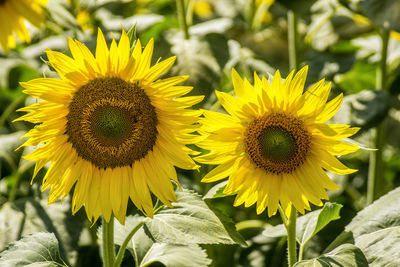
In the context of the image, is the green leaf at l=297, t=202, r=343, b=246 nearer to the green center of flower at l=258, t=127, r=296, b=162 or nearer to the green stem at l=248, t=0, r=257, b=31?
the green center of flower at l=258, t=127, r=296, b=162

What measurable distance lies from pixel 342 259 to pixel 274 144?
0.30 meters

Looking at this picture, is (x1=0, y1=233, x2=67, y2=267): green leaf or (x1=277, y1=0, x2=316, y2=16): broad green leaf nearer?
(x1=0, y1=233, x2=67, y2=267): green leaf

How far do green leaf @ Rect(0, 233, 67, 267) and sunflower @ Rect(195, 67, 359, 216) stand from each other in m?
0.38

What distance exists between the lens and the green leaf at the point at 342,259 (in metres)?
1.19

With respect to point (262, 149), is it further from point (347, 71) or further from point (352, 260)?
point (347, 71)

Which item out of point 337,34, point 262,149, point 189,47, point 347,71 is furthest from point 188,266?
point 337,34

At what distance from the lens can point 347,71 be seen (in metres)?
2.22

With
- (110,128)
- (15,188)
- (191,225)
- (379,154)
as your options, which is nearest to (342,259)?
(191,225)

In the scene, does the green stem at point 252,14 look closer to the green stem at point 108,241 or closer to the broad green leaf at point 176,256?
the broad green leaf at point 176,256

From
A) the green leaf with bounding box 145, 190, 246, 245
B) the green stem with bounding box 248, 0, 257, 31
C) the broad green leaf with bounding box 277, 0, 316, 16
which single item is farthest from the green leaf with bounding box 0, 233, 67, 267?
the green stem with bounding box 248, 0, 257, 31

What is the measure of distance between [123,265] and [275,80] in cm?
83

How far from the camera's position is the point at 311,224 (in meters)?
1.40

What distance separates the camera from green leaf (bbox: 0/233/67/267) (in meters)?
1.22

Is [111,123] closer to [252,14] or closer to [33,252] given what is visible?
[33,252]
